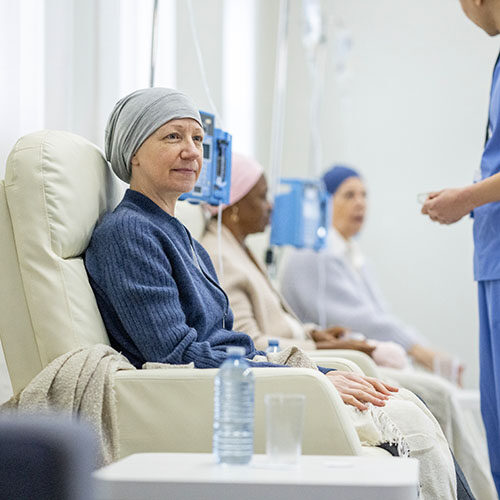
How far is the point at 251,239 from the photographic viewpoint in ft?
14.6

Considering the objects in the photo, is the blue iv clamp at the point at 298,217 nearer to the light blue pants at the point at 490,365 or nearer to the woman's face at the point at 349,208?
the woman's face at the point at 349,208

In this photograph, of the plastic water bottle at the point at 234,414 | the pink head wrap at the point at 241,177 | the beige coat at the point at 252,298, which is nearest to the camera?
the plastic water bottle at the point at 234,414

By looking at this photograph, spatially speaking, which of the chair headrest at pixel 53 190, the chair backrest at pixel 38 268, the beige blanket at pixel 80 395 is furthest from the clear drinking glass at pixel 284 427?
the chair headrest at pixel 53 190

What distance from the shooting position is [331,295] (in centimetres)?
353

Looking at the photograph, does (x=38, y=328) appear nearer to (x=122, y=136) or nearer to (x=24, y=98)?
(x=122, y=136)

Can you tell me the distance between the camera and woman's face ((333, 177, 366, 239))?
3.88 metres

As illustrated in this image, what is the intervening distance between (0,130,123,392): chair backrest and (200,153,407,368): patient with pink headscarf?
0.87m

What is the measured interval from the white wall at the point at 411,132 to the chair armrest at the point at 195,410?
10.7 feet

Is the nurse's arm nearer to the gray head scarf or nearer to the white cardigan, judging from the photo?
the gray head scarf

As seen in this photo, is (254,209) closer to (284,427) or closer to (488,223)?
(488,223)

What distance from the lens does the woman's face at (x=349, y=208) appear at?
3875 mm

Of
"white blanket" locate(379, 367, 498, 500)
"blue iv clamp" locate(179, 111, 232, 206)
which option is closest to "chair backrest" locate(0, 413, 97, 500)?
"blue iv clamp" locate(179, 111, 232, 206)

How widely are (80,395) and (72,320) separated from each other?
16cm

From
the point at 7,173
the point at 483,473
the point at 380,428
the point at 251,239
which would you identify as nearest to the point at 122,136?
the point at 7,173
